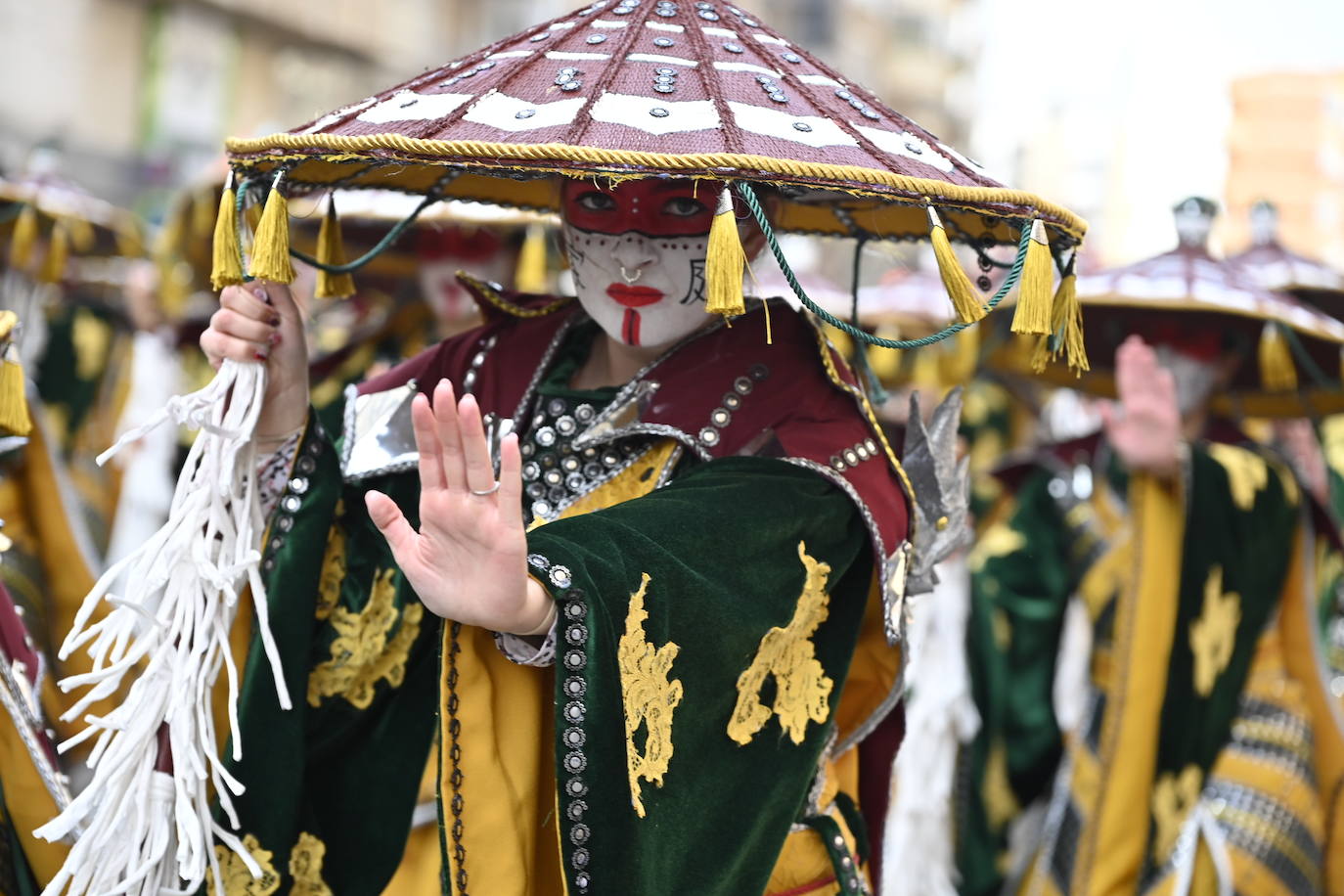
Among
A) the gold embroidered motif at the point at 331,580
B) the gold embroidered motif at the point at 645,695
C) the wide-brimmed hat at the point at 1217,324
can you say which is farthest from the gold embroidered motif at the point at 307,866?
the wide-brimmed hat at the point at 1217,324

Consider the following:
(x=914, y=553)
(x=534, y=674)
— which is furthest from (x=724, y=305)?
(x=914, y=553)

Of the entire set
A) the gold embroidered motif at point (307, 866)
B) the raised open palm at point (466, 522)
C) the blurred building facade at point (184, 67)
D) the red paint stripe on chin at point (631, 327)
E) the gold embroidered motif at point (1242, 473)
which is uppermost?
the blurred building facade at point (184, 67)

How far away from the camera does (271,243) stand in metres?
2.26

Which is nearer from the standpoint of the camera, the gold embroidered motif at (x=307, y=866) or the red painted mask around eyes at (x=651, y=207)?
the red painted mask around eyes at (x=651, y=207)

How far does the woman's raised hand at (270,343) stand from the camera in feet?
8.30

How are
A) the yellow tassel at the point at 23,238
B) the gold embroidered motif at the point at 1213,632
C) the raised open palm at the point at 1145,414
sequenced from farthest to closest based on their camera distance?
the yellow tassel at the point at 23,238 < the gold embroidered motif at the point at 1213,632 < the raised open palm at the point at 1145,414

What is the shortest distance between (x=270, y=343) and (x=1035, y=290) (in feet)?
3.80

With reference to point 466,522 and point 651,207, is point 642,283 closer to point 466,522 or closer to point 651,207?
point 651,207

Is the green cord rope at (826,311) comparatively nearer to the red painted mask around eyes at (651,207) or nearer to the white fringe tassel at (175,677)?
the red painted mask around eyes at (651,207)

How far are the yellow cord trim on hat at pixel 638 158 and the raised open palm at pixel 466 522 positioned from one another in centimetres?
31

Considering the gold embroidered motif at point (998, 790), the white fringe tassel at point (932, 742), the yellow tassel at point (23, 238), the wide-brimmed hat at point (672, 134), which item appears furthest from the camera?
the yellow tassel at point (23, 238)

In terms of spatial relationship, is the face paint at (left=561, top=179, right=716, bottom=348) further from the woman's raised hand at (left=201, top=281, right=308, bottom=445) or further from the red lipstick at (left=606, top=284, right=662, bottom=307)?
the woman's raised hand at (left=201, top=281, right=308, bottom=445)

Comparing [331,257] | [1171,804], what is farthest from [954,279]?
[1171,804]

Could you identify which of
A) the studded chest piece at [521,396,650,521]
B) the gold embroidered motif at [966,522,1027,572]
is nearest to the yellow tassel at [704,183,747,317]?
the studded chest piece at [521,396,650,521]
